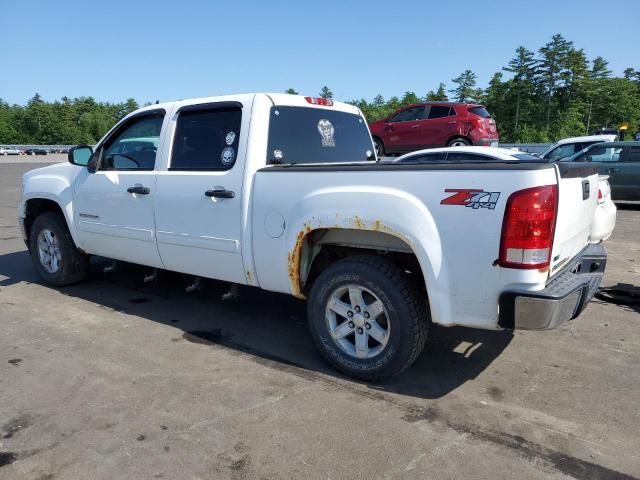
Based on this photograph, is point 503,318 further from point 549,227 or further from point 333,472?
point 333,472

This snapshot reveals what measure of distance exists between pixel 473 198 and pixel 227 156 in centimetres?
200

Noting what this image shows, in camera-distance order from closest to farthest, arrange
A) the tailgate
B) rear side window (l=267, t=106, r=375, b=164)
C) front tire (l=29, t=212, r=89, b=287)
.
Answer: the tailgate < rear side window (l=267, t=106, r=375, b=164) < front tire (l=29, t=212, r=89, b=287)

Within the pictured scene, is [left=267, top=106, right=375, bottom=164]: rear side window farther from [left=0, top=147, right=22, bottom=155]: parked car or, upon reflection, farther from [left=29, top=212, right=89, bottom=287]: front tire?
[left=0, top=147, right=22, bottom=155]: parked car

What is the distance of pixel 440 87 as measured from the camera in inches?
3063

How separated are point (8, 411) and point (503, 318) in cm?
297

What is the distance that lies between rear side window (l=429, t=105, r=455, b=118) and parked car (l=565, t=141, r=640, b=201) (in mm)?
3326

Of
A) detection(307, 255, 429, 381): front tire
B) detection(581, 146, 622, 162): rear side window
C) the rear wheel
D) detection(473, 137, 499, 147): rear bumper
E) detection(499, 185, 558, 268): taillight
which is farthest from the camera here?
the rear wheel

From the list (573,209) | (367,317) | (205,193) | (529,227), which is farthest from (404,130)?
(529,227)

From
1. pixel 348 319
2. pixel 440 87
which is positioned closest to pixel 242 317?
pixel 348 319

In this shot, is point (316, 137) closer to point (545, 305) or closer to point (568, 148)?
point (545, 305)

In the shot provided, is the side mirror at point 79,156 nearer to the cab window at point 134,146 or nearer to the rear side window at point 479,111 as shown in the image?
the cab window at point 134,146

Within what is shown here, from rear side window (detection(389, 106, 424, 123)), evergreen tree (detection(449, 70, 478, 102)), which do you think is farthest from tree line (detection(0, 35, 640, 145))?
rear side window (detection(389, 106, 424, 123))

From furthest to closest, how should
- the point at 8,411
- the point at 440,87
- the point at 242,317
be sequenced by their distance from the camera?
the point at 440,87, the point at 242,317, the point at 8,411

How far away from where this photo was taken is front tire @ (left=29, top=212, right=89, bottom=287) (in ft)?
18.1
